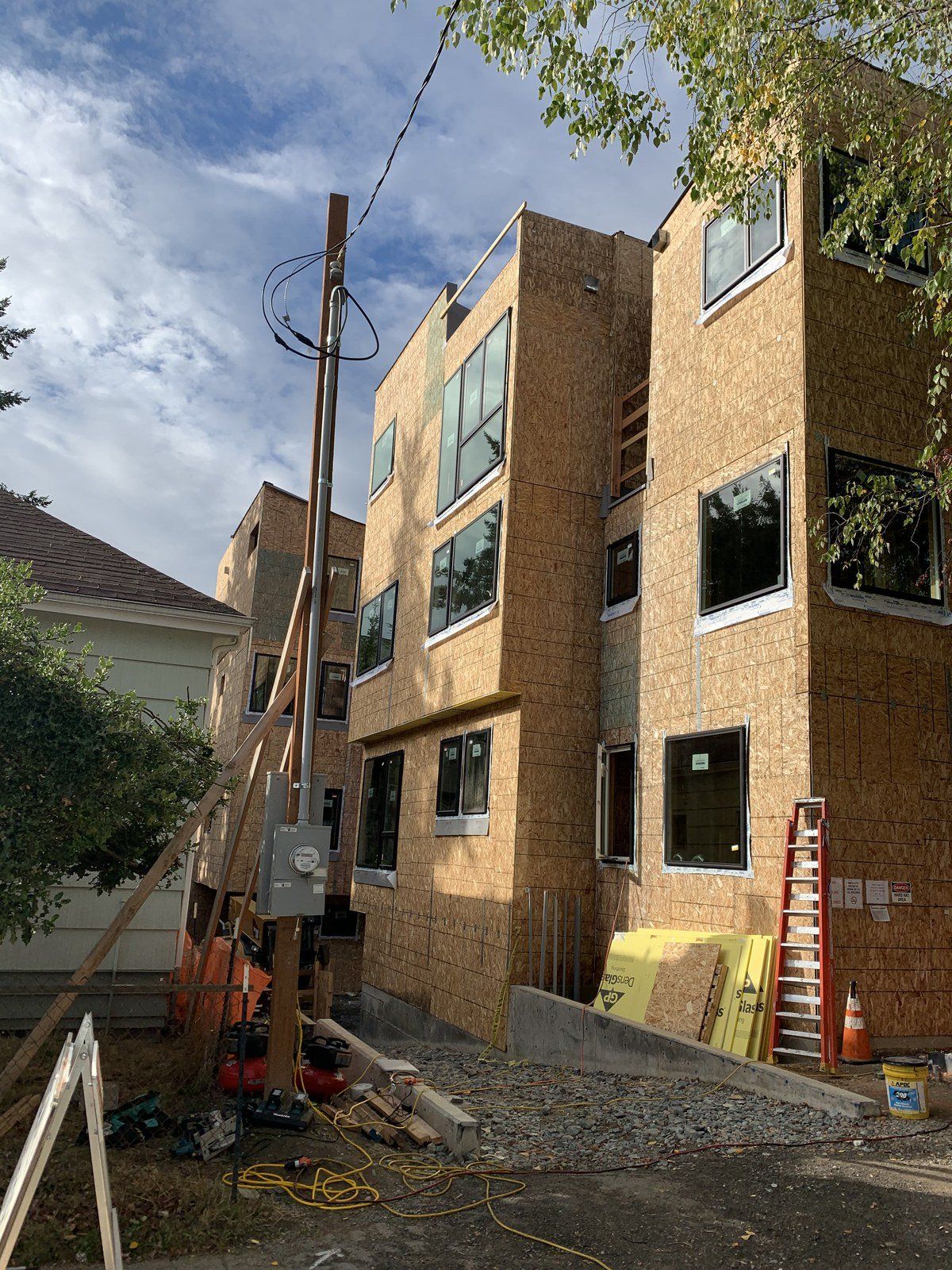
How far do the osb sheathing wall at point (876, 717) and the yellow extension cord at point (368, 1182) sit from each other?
397 centimetres

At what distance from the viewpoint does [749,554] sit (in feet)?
32.3

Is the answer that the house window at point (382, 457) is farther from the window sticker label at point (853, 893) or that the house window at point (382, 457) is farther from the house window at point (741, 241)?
the window sticker label at point (853, 893)

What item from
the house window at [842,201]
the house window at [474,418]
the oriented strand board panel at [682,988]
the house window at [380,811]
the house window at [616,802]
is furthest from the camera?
the house window at [380,811]

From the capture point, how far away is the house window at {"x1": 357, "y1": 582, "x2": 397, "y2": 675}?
1697 cm

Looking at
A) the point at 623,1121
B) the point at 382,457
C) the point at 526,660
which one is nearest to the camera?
the point at 623,1121


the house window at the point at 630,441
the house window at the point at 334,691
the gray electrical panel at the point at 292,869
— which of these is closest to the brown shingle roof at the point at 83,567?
the gray electrical panel at the point at 292,869

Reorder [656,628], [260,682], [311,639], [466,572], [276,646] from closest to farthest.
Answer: [311,639] < [656,628] < [466,572] < [260,682] < [276,646]

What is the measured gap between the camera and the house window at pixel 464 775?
1284cm

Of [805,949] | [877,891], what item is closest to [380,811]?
[805,949]

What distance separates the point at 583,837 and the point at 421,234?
730 centimetres

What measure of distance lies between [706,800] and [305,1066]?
4742mm

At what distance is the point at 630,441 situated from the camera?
13.0 m

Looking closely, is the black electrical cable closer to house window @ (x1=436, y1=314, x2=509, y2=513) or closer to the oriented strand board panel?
house window @ (x1=436, y1=314, x2=509, y2=513)

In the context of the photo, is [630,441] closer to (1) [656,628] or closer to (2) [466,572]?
(2) [466,572]
